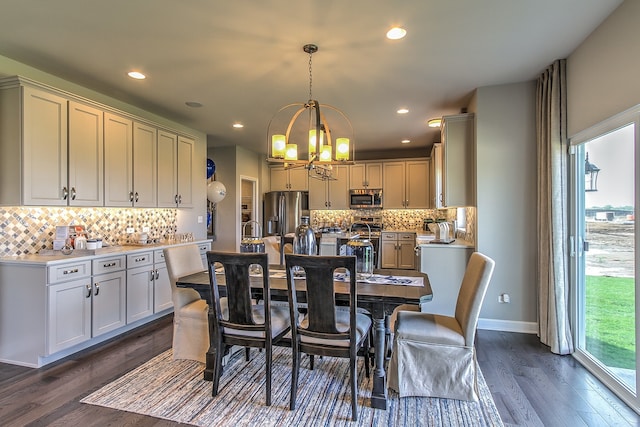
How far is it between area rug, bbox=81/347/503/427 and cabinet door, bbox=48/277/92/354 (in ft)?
2.63

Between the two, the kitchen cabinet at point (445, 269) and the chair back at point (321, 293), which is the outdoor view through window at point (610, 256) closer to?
the kitchen cabinet at point (445, 269)

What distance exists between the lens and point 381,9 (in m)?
2.34

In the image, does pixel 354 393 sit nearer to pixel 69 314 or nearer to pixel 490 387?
pixel 490 387

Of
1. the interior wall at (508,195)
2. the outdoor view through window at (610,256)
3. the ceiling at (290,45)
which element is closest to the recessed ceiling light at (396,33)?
the ceiling at (290,45)

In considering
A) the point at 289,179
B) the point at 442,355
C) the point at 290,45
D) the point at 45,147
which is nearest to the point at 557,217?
the point at 442,355

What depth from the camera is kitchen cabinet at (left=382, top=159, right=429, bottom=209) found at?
727 centimetres

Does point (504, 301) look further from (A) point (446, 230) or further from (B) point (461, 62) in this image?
(B) point (461, 62)

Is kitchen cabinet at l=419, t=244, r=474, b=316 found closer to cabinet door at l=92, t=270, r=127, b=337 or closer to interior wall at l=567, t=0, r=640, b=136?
interior wall at l=567, t=0, r=640, b=136

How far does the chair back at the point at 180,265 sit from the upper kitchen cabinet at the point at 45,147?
1.27 metres

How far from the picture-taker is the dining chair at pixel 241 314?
2.28 meters

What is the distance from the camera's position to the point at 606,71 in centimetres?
256

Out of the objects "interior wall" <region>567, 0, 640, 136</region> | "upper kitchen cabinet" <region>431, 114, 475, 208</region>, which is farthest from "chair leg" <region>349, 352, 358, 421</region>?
"upper kitchen cabinet" <region>431, 114, 475, 208</region>

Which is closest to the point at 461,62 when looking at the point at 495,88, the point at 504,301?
the point at 495,88

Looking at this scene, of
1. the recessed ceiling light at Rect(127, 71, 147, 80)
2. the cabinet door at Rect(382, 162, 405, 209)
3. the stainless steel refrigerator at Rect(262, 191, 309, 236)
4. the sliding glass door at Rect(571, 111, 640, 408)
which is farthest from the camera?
the stainless steel refrigerator at Rect(262, 191, 309, 236)
